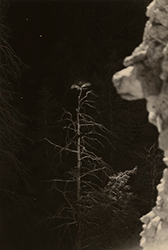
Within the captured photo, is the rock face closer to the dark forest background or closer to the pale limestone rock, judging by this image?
the pale limestone rock

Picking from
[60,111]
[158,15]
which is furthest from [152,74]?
[60,111]

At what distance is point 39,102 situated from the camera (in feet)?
25.5

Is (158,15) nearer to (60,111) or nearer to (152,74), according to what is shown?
(152,74)

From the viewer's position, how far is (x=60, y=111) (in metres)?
7.80

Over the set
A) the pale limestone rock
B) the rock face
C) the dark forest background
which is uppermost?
the pale limestone rock

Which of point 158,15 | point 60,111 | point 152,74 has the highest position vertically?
point 158,15

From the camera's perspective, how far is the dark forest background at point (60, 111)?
743cm

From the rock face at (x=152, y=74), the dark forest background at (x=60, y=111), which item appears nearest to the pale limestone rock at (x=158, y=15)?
the rock face at (x=152, y=74)

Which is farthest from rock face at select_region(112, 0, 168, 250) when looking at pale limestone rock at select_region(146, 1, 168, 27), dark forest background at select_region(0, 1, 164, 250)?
dark forest background at select_region(0, 1, 164, 250)

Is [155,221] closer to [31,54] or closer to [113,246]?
[113,246]

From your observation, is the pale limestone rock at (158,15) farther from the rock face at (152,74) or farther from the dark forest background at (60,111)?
the dark forest background at (60,111)

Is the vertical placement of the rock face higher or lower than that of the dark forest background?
higher

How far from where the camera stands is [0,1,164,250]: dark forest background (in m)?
7.43

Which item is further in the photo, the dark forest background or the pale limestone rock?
the dark forest background
